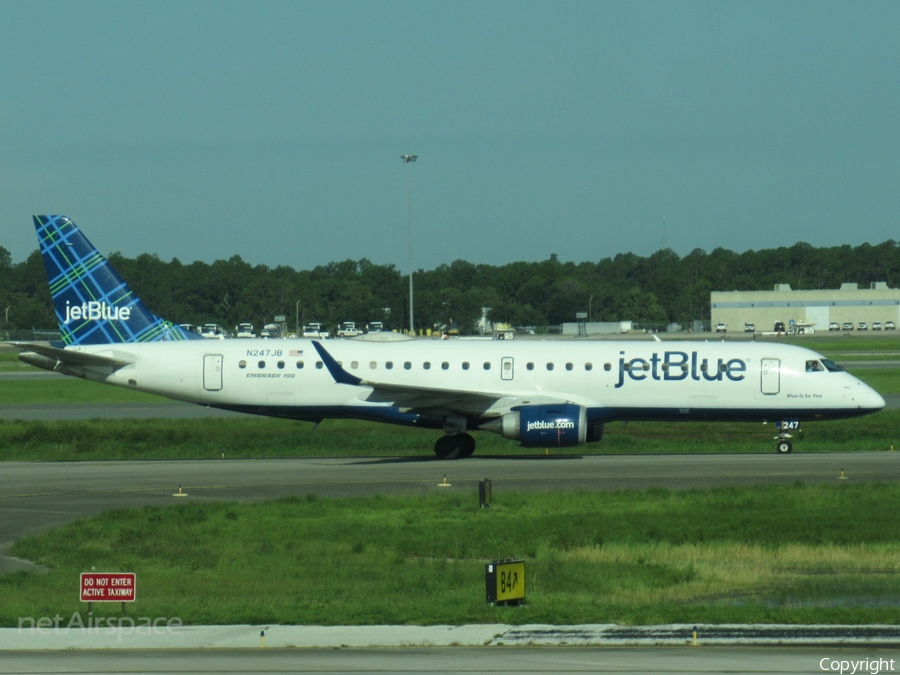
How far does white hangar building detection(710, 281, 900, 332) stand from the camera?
548ft

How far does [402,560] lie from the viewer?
2105cm

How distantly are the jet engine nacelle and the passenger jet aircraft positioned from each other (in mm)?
41

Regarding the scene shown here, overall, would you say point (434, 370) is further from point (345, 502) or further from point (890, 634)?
point (890, 634)

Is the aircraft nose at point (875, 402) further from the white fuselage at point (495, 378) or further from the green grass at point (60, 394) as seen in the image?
the green grass at point (60, 394)

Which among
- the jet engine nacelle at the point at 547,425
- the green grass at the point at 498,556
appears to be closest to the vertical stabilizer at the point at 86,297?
the jet engine nacelle at the point at 547,425

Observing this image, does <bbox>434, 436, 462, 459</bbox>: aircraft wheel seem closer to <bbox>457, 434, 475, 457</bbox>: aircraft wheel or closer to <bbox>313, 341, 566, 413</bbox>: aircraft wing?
<bbox>457, 434, 475, 457</bbox>: aircraft wheel

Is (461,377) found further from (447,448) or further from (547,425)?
Result: (547,425)

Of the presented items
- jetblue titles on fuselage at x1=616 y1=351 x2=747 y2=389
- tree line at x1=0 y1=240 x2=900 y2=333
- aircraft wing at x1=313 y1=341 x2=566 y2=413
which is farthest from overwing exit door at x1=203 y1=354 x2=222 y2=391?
tree line at x1=0 y1=240 x2=900 y2=333

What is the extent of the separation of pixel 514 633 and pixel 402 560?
6.78m

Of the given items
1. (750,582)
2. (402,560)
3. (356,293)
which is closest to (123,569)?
(402,560)

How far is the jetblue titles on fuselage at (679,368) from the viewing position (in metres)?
36.1

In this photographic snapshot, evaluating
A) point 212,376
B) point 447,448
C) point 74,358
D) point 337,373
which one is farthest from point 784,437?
point 74,358

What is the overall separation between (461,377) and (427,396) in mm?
1756

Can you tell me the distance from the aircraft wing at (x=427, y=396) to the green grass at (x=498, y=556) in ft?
Result: 21.7
